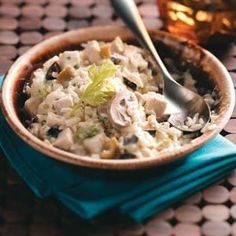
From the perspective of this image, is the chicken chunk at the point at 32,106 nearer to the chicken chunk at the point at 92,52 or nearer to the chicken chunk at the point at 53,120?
the chicken chunk at the point at 53,120

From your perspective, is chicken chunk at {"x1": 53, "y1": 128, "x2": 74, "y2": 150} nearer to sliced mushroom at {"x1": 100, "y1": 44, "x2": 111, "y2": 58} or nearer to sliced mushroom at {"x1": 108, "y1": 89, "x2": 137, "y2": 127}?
sliced mushroom at {"x1": 108, "y1": 89, "x2": 137, "y2": 127}

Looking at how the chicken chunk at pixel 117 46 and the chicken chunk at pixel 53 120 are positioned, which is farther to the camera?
the chicken chunk at pixel 117 46

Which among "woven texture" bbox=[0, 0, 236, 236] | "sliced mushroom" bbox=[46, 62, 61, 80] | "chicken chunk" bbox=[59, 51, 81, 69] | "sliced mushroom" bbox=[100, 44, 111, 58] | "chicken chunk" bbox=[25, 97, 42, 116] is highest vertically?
"sliced mushroom" bbox=[100, 44, 111, 58]

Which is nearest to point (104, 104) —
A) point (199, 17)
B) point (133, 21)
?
point (133, 21)

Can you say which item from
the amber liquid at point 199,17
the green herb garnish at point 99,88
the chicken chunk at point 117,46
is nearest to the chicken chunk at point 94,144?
the green herb garnish at point 99,88

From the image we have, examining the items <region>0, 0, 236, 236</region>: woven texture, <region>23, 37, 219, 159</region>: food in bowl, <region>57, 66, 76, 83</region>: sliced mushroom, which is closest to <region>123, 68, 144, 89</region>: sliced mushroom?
<region>23, 37, 219, 159</region>: food in bowl

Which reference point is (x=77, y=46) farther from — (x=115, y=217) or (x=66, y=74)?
(x=115, y=217)
